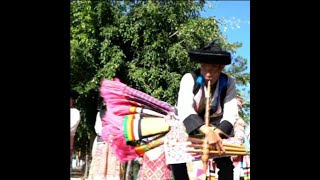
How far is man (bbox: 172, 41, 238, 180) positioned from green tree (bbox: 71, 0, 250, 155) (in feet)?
20.7

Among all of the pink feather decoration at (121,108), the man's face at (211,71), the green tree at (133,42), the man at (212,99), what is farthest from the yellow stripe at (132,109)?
the green tree at (133,42)

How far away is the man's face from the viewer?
140 inches

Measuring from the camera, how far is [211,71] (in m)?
3.56

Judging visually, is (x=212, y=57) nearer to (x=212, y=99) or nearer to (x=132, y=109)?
Result: (x=212, y=99)

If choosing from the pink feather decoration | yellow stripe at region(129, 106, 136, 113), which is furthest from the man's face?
yellow stripe at region(129, 106, 136, 113)

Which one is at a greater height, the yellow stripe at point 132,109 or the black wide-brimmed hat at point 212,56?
the black wide-brimmed hat at point 212,56

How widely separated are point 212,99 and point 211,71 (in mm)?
194

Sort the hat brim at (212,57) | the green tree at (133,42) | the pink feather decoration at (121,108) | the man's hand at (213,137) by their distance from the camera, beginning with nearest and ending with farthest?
1. the man's hand at (213,137)
2. the hat brim at (212,57)
3. the pink feather decoration at (121,108)
4. the green tree at (133,42)

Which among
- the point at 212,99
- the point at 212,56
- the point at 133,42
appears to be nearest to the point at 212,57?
the point at 212,56

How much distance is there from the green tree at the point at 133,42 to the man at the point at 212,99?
6.32 metres

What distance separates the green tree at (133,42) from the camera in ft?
34.7

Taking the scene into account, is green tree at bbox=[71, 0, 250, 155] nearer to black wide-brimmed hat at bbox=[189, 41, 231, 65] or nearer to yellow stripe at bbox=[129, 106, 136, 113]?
yellow stripe at bbox=[129, 106, 136, 113]

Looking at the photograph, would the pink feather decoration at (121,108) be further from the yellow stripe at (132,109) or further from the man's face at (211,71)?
the man's face at (211,71)

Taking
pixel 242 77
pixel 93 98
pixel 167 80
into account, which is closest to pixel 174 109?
pixel 167 80
